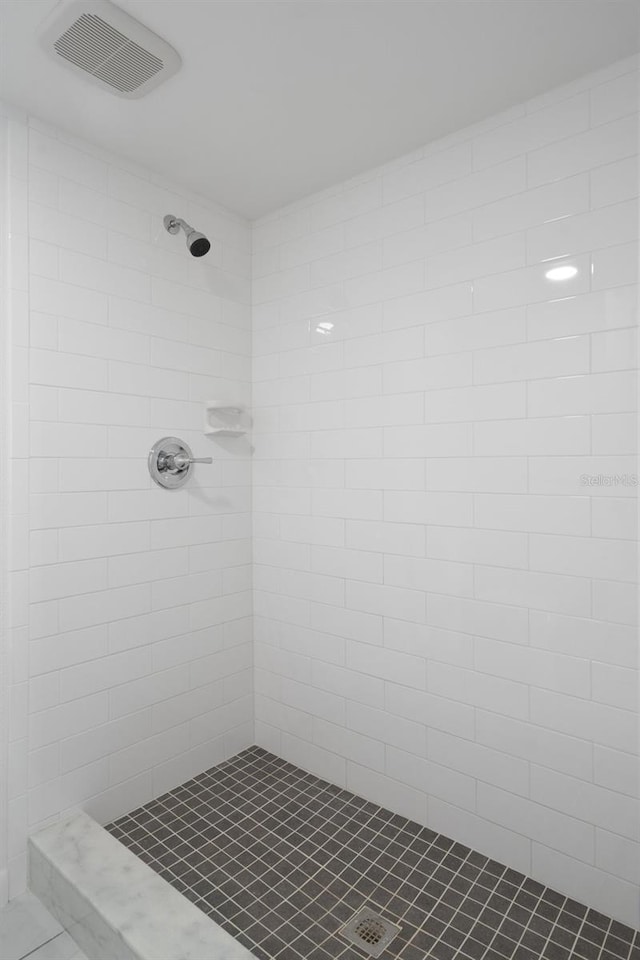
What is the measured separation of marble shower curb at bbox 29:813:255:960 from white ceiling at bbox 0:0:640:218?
2229mm

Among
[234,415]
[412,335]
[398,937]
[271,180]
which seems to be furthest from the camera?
[234,415]

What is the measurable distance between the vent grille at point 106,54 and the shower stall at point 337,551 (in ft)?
1.23

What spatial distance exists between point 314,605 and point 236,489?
61 cm

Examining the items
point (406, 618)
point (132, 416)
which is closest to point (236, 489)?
point (132, 416)

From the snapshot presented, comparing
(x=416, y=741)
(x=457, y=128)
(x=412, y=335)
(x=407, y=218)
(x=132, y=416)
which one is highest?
(x=457, y=128)

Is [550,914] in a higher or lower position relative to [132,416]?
lower

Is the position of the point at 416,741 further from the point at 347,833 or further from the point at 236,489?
the point at 236,489

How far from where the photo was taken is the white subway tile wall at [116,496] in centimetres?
175

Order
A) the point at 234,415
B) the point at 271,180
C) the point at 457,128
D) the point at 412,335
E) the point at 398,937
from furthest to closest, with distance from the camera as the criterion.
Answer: the point at 234,415
the point at 271,180
the point at 412,335
the point at 457,128
the point at 398,937

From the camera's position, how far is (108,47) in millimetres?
1433

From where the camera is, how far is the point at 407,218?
199 cm

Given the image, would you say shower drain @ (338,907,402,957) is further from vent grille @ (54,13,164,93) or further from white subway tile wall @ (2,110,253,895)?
vent grille @ (54,13,164,93)

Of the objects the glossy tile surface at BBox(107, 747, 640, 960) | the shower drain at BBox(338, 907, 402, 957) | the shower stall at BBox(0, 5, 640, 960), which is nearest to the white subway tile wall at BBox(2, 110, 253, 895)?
the shower stall at BBox(0, 5, 640, 960)

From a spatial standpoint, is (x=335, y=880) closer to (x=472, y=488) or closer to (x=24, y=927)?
(x=24, y=927)
